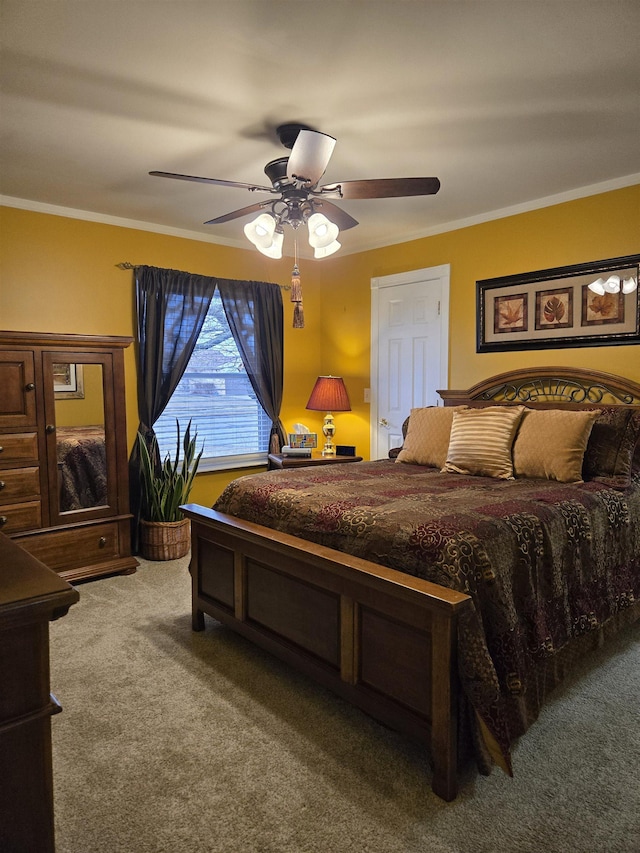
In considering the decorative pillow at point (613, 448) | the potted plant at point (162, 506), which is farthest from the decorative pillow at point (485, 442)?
the potted plant at point (162, 506)

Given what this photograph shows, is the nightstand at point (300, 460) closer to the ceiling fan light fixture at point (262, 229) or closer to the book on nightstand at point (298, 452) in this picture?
the book on nightstand at point (298, 452)

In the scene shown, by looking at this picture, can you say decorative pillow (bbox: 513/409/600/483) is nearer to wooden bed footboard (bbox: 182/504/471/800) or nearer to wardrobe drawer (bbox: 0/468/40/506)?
wooden bed footboard (bbox: 182/504/471/800)

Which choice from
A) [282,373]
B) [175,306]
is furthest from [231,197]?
[282,373]

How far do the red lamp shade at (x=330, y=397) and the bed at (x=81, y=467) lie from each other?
5.96 feet

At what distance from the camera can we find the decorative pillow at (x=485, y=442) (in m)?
3.09

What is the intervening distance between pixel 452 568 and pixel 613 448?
5.38 ft

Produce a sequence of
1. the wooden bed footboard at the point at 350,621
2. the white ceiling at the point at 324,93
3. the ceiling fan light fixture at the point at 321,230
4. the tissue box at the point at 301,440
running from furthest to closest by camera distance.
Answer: the tissue box at the point at 301,440 → the ceiling fan light fixture at the point at 321,230 → the white ceiling at the point at 324,93 → the wooden bed footboard at the point at 350,621

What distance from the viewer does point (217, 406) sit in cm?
479

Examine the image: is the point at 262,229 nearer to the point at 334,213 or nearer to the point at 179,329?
the point at 334,213

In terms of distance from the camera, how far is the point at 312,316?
5359 millimetres

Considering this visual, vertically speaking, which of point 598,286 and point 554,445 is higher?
point 598,286

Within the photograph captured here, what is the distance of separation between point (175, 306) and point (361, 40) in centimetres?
276

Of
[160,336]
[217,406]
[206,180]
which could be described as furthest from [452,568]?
[217,406]

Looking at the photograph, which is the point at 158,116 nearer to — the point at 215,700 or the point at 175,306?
the point at 175,306
